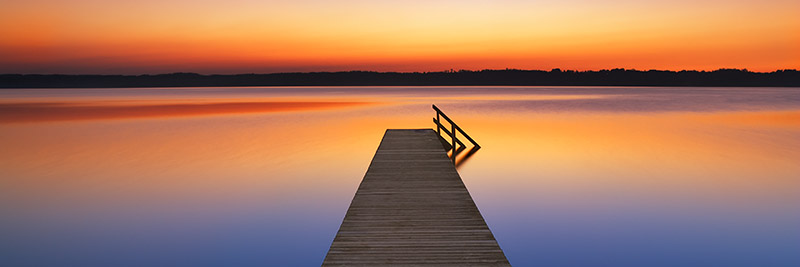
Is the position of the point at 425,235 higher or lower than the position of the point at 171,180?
higher

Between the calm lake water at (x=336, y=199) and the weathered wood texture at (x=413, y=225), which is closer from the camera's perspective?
the weathered wood texture at (x=413, y=225)

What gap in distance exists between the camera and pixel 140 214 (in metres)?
9.81

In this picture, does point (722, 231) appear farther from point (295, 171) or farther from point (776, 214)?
point (295, 171)

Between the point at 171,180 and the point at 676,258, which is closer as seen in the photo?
the point at 676,258

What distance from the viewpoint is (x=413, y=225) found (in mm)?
6090

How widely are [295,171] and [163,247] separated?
689 centimetres

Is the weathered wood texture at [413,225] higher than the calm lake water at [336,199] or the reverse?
higher

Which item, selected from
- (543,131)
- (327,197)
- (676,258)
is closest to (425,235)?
(676,258)

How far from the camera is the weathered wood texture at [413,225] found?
200 inches

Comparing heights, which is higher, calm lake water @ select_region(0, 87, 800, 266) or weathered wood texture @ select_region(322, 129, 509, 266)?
weathered wood texture @ select_region(322, 129, 509, 266)

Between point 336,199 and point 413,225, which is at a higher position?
Answer: point 413,225

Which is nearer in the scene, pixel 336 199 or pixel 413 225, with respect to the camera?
pixel 413 225

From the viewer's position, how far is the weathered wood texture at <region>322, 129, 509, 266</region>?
509cm

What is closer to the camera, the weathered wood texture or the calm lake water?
the weathered wood texture
